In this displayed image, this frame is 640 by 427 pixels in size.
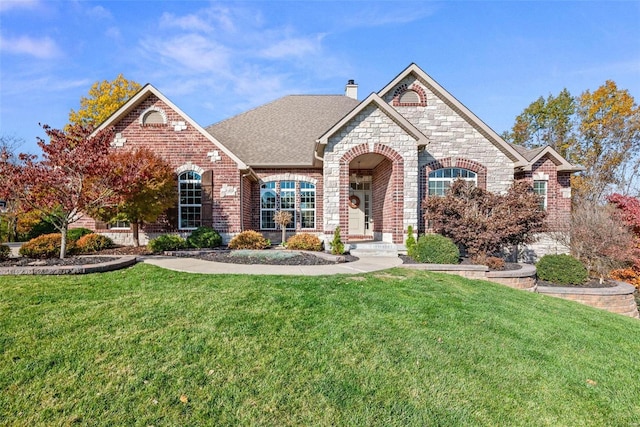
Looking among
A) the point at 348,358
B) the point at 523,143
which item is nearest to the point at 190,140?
the point at 348,358

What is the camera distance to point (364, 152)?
480 inches

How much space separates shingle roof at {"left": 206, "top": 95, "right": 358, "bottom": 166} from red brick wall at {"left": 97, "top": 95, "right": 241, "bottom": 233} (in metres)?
1.73

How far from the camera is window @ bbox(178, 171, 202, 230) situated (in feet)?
44.0

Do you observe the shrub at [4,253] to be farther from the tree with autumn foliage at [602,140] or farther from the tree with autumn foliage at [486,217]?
the tree with autumn foliage at [602,140]

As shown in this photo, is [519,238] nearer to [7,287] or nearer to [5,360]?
[5,360]

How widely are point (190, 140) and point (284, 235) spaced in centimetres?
538

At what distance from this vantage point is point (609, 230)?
10.7m

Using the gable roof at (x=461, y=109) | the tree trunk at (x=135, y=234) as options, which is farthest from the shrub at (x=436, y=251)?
the tree trunk at (x=135, y=234)

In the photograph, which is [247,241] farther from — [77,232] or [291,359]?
[291,359]

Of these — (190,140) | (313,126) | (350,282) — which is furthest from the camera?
(313,126)

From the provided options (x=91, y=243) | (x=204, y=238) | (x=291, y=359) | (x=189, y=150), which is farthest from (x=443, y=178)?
(x=91, y=243)

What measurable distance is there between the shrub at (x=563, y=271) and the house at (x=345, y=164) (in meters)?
2.47

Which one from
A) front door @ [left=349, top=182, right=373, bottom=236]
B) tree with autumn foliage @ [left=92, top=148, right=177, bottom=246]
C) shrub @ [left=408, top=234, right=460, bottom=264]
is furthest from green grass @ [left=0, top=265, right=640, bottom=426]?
front door @ [left=349, top=182, right=373, bottom=236]

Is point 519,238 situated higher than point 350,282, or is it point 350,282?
point 519,238
